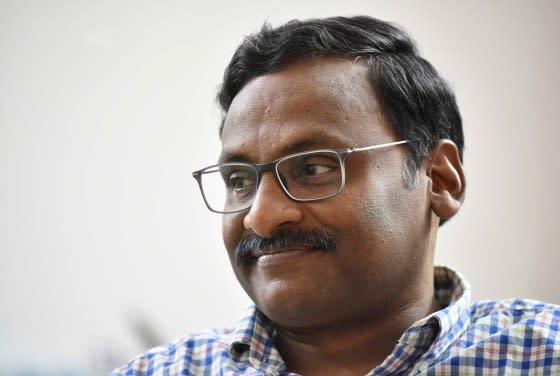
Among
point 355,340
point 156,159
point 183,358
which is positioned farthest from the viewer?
point 156,159

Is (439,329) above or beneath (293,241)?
beneath

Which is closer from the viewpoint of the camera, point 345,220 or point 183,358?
point 345,220

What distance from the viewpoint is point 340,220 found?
1163 mm

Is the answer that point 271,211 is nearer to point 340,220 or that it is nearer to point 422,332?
point 340,220

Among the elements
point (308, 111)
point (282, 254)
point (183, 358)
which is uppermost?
point (308, 111)

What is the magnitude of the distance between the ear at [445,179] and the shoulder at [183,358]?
54cm

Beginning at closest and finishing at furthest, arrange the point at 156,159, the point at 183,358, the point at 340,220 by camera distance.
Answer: the point at 340,220 < the point at 183,358 < the point at 156,159

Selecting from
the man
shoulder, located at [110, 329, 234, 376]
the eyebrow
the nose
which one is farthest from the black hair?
shoulder, located at [110, 329, 234, 376]

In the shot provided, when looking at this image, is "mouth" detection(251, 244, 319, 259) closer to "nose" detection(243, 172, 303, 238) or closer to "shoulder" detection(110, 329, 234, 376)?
"nose" detection(243, 172, 303, 238)

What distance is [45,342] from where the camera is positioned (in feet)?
6.10

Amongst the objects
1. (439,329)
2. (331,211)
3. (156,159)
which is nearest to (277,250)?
(331,211)

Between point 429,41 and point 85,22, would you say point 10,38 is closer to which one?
point 85,22

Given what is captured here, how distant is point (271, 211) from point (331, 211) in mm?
109

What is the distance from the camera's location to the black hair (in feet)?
4.31
